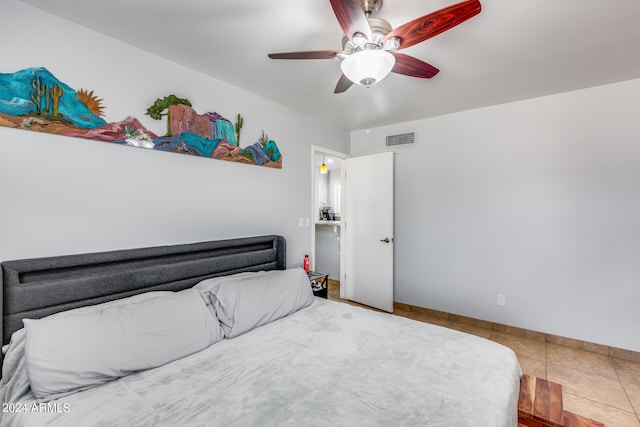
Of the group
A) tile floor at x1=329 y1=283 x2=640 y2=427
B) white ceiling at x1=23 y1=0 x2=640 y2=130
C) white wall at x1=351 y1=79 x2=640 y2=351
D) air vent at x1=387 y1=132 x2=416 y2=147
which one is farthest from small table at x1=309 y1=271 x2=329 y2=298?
air vent at x1=387 y1=132 x2=416 y2=147

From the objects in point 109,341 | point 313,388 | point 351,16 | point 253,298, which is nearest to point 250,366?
point 313,388

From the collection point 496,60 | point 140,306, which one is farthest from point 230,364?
point 496,60

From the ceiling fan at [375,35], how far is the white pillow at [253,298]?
1.56 metres

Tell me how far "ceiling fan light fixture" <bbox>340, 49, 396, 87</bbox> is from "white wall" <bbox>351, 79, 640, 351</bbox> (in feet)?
7.63

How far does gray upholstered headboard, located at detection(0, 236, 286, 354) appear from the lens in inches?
58.7

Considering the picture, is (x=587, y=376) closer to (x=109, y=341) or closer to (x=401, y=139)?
(x=401, y=139)

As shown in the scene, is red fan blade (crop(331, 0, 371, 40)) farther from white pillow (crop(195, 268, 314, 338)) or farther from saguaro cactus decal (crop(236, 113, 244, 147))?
white pillow (crop(195, 268, 314, 338))

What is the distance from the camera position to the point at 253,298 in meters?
2.07

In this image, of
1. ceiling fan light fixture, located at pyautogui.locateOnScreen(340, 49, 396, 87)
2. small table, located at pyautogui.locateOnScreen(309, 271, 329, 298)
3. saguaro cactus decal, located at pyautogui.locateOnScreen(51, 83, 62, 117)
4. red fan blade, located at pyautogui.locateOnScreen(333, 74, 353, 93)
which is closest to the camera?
ceiling fan light fixture, located at pyautogui.locateOnScreen(340, 49, 396, 87)

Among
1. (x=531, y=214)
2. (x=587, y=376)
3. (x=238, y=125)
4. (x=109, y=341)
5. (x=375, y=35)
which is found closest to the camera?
(x=109, y=341)

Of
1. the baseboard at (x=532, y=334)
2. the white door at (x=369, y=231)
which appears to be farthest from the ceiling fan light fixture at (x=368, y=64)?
the baseboard at (x=532, y=334)

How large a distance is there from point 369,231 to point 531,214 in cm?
183

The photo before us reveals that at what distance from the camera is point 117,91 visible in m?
1.93

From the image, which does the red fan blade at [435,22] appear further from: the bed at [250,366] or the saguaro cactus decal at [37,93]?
the saguaro cactus decal at [37,93]
